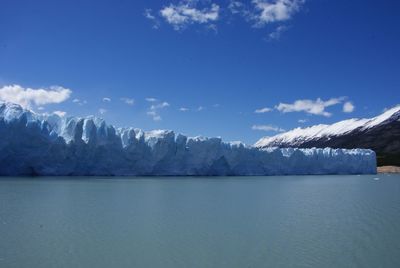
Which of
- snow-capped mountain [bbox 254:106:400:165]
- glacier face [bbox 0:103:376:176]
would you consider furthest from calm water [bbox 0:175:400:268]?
snow-capped mountain [bbox 254:106:400:165]

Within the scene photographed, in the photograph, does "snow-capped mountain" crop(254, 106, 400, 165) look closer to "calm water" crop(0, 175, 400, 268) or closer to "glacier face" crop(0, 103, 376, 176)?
"glacier face" crop(0, 103, 376, 176)

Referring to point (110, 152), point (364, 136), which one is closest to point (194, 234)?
point (110, 152)

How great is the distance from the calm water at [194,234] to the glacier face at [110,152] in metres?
12.9

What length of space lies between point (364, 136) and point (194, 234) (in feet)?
360

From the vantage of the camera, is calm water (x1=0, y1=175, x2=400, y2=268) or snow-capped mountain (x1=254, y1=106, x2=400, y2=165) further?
snow-capped mountain (x1=254, y1=106, x2=400, y2=165)

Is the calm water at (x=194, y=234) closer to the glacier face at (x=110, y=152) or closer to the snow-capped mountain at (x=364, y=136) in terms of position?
the glacier face at (x=110, y=152)

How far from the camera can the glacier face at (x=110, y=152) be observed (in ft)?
86.3

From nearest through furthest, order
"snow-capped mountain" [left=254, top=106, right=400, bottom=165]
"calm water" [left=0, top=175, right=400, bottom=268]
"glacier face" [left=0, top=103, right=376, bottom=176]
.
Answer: "calm water" [left=0, top=175, right=400, bottom=268], "glacier face" [left=0, top=103, right=376, bottom=176], "snow-capped mountain" [left=254, top=106, right=400, bottom=165]

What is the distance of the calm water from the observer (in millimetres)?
6719

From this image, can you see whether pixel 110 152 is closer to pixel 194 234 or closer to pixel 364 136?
pixel 194 234

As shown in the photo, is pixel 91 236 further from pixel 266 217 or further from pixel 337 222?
pixel 337 222

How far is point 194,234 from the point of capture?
28.8ft

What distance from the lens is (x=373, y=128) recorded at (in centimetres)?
11269

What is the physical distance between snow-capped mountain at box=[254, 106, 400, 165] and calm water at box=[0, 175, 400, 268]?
74198mm
